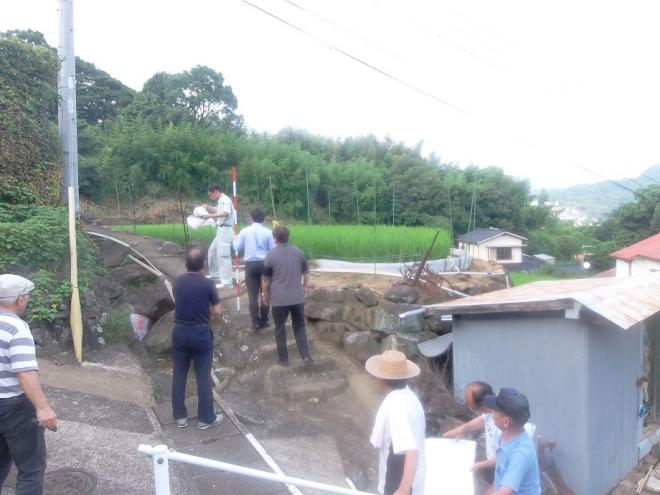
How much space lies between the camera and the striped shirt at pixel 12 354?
11.1 feet

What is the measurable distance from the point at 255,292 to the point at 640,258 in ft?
72.5

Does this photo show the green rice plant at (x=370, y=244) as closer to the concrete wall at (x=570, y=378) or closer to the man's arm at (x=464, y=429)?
the concrete wall at (x=570, y=378)

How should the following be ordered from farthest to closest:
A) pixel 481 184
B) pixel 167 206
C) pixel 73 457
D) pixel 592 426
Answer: pixel 481 184
pixel 167 206
pixel 592 426
pixel 73 457

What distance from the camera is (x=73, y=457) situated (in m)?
4.74

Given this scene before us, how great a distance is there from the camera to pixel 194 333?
17.6 feet

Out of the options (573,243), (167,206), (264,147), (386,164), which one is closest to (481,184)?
(386,164)

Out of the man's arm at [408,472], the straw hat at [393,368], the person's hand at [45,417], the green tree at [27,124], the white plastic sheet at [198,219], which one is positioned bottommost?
the man's arm at [408,472]

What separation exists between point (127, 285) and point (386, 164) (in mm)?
17815

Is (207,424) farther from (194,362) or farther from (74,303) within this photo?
(74,303)

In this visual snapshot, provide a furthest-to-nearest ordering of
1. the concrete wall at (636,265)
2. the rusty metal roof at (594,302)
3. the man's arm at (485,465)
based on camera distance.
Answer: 1. the concrete wall at (636,265)
2. the rusty metal roof at (594,302)
3. the man's arm at (485,465)

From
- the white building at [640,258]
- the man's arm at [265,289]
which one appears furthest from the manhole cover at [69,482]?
the white building at [640,258]

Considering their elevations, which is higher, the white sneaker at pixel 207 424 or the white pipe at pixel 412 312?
the white pipe at pixel 412 312

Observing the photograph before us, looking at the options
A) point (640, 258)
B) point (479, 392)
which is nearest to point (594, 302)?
point (479, 392)

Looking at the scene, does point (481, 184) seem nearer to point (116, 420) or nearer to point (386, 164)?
point (386, 164)
